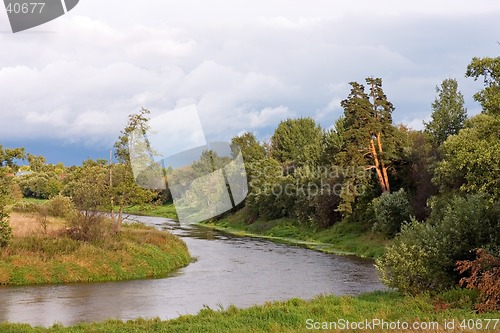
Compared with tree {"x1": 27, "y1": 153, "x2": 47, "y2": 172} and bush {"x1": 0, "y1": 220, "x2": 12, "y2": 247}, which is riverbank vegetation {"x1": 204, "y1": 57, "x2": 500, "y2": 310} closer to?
bush {"x1": 0, "y1": 220, "x2": 12, "y2": 247}

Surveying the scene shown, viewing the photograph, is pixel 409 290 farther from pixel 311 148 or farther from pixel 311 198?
pixel 311 148

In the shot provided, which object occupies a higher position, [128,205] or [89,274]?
[128,205]

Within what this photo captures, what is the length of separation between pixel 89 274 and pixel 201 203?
183ft

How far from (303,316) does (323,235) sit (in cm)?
3784

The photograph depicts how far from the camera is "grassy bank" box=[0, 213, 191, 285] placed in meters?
25.7

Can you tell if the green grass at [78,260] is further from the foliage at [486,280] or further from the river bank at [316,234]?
the foliage at [486,280]

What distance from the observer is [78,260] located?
→ 2753cm

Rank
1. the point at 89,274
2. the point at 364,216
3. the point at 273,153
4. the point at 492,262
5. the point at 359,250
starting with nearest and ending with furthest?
the point at 492,262
the point at 89,274
the point at 359,250
the point at 364,216
the point at 273,153

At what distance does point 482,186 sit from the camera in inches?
742

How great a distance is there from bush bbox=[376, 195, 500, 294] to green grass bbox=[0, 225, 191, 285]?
14986 millimetres

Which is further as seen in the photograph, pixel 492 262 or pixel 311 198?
pixel 311 198

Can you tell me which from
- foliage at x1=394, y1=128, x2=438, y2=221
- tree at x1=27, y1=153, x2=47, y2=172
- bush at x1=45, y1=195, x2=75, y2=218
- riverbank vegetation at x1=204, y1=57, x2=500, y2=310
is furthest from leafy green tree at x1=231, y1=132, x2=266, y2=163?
bush at x1=45, y1=195, x2=75, y2=218

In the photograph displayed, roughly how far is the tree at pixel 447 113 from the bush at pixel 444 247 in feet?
114

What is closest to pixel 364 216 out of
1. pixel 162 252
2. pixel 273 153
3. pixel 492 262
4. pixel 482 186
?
pixel 162 252
